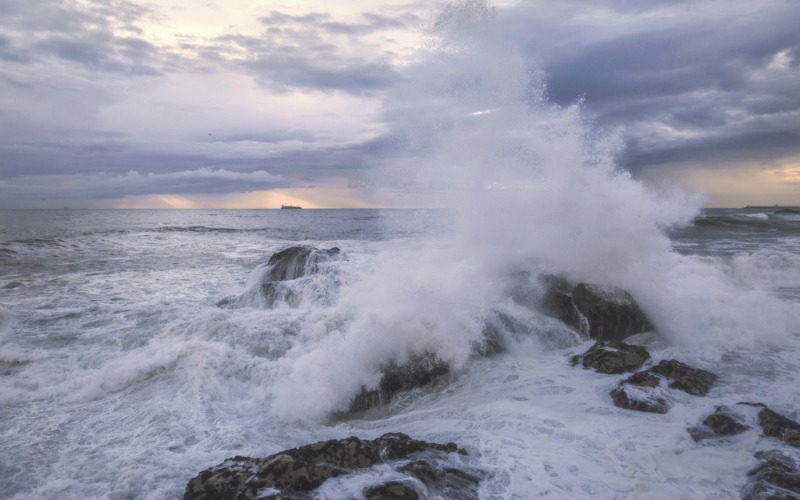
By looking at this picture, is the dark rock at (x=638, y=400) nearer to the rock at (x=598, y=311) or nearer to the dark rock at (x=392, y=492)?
the rock at (x=598, y=311)

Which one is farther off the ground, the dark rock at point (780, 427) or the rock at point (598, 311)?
the rock at point (598, 311)

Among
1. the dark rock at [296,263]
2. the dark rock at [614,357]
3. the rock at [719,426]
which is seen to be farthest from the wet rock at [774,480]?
the dark rock at [296,263]

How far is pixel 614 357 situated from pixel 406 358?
3304 millimetres

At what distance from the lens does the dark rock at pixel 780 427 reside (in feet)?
14.7

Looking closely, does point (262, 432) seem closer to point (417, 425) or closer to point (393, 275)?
point (417, 425)

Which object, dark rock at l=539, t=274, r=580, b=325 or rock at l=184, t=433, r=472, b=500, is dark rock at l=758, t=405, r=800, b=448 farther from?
dark rock at l=539, t=274, r=580, b=325

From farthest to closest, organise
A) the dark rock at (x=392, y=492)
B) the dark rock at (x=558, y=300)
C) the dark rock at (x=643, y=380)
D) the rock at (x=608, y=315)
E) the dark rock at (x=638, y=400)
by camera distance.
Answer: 1. the dark rock at (x=558, y=300)
2. the rock at (x=608, y=315)
3. the dark rock at (x=643, y=380)
4. the dark rock at (x=638, y=400)
5. the dark rock at (x=392, y=492)

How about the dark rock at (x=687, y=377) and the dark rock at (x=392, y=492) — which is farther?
the dark rock at (x=687, y=377)

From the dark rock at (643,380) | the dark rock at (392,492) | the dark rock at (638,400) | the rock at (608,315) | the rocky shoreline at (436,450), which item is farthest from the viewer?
the rock at (608,315)

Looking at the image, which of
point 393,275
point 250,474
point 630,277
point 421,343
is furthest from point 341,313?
point 630,277

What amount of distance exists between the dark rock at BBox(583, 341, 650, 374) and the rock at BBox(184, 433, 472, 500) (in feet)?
11.8

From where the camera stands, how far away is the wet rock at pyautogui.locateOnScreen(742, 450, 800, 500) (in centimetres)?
369

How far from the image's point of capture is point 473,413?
5.61 meters

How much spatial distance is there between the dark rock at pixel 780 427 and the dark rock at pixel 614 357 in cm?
192
